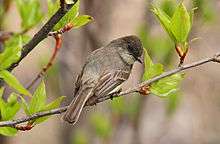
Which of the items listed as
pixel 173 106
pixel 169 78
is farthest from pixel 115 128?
pixel 169 78

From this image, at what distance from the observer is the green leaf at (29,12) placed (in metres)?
3.36

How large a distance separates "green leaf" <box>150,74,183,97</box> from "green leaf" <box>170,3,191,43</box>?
0.27 metres

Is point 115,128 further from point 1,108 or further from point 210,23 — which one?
point 1,108

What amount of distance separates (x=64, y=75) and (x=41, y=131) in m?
5.00

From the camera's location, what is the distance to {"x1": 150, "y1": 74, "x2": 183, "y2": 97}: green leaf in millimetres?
2855

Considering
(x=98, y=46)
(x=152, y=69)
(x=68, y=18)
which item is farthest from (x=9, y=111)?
(x=98, y=46)

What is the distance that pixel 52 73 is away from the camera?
4754 mm

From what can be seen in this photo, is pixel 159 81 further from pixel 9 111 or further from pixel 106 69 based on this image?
pixel 106 69

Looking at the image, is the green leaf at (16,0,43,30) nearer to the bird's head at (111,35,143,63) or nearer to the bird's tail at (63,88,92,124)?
the bird's tail at (63,88,92,124)

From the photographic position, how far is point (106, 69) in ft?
12.6

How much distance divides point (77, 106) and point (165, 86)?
1.82ft

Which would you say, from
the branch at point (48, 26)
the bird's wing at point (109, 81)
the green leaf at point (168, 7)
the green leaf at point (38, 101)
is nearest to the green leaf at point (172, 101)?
the bird's wing at point (109, 81)

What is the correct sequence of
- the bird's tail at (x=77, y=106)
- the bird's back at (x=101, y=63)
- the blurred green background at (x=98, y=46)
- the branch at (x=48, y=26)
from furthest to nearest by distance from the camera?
the blurred green background at (x=98, y=46)
the bird's back at (x=101, y=63)
the bird's tail at (x=77, y=106)
the branch at (x=48, y=26)

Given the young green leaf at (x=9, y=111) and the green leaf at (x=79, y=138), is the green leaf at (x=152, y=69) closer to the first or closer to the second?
the young green leaf at (x=9, y=111)
